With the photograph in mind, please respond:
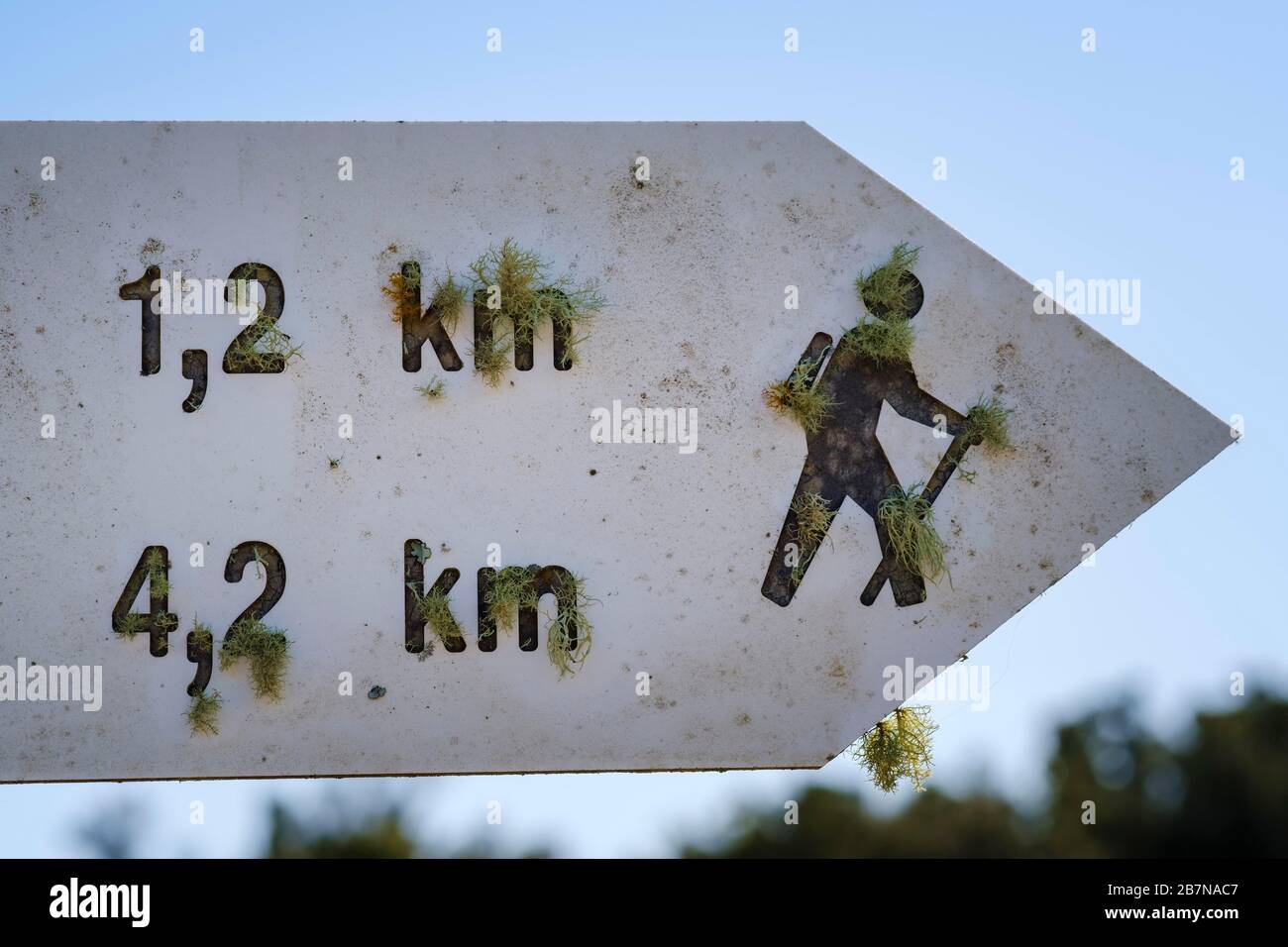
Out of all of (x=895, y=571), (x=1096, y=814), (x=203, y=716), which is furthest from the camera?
(x=1096, y=814)

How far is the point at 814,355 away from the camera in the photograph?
4.20 meters

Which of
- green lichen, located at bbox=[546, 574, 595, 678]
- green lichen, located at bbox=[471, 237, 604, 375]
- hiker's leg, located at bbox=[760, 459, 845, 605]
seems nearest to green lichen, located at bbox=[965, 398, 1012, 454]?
hiker's leg, located at bbox=[760, 459, 845, 605]

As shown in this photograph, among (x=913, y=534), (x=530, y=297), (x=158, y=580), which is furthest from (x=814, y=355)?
(x=158, y=580)

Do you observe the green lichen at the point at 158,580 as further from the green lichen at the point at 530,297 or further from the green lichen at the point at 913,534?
the green lichen at the point at 913,534

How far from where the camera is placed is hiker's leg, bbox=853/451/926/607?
4125 mm

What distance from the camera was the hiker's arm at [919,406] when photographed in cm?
418

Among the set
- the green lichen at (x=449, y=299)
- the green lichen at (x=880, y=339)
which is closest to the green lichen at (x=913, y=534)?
the green lichen at (x=880, y=339)

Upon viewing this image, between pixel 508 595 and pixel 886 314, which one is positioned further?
pixel 886 314

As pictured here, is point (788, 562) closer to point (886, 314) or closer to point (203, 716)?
point (886, 314)

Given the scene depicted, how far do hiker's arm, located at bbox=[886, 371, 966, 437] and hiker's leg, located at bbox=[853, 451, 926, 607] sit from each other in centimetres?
26

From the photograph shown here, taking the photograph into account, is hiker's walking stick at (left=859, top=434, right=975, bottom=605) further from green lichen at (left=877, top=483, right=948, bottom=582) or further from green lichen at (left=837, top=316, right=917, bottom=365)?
green lichen at (left=837, top=316, right=917, bottom=365)

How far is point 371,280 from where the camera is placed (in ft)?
13.8

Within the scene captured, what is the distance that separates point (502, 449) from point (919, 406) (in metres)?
1.46

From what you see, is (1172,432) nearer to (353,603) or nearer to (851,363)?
(851,363)
